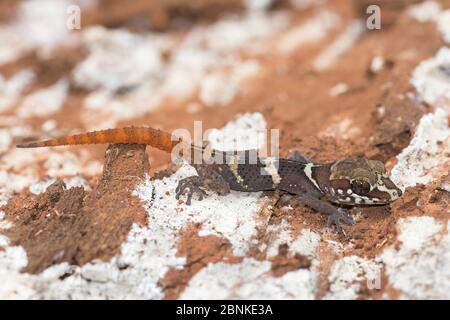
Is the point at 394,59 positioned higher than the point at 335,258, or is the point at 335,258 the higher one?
the point at 394,59

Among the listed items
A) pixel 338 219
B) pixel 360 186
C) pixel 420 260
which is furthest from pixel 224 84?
pixel 420 260

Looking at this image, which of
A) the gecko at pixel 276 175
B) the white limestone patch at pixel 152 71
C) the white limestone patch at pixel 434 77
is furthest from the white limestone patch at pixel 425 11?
the gecko at pixel 276 175

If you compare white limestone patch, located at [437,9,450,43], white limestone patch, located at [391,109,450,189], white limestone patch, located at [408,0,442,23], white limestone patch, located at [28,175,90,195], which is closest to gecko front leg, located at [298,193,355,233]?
white limestone patch, located at [391,109,450,189]

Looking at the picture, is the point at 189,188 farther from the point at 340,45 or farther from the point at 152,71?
the point at 340,45

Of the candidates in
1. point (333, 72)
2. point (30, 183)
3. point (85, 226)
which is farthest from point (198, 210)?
point (333, 72)

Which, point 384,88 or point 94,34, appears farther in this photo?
point 94,34

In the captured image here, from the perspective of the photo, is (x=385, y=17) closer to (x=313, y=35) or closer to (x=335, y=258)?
(x=313, y=35)
